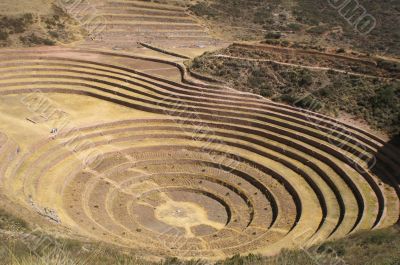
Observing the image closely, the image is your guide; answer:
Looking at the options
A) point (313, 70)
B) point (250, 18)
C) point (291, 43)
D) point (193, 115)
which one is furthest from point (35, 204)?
point (250, 18)

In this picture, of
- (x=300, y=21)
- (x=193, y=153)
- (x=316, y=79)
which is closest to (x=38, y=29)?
(x=193, y=153)

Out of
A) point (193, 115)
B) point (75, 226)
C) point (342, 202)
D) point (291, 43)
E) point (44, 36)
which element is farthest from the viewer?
point (44, 36)

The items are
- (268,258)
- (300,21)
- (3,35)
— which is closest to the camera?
(268,258)

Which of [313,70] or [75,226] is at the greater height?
[313,70]

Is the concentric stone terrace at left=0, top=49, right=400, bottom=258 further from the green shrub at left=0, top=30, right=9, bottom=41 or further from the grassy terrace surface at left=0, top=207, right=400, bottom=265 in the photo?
the grassy terrace surface at left=0, top=207, right=400, bottom=265

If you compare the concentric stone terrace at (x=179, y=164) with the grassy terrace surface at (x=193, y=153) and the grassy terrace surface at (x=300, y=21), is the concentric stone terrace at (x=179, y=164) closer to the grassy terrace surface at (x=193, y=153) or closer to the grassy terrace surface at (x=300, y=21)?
the grassy terrace surface at (x=193, y=153)

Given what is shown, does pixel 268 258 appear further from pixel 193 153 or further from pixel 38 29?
pixel 38 29

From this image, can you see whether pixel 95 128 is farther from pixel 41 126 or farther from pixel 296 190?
pixel 296 190
